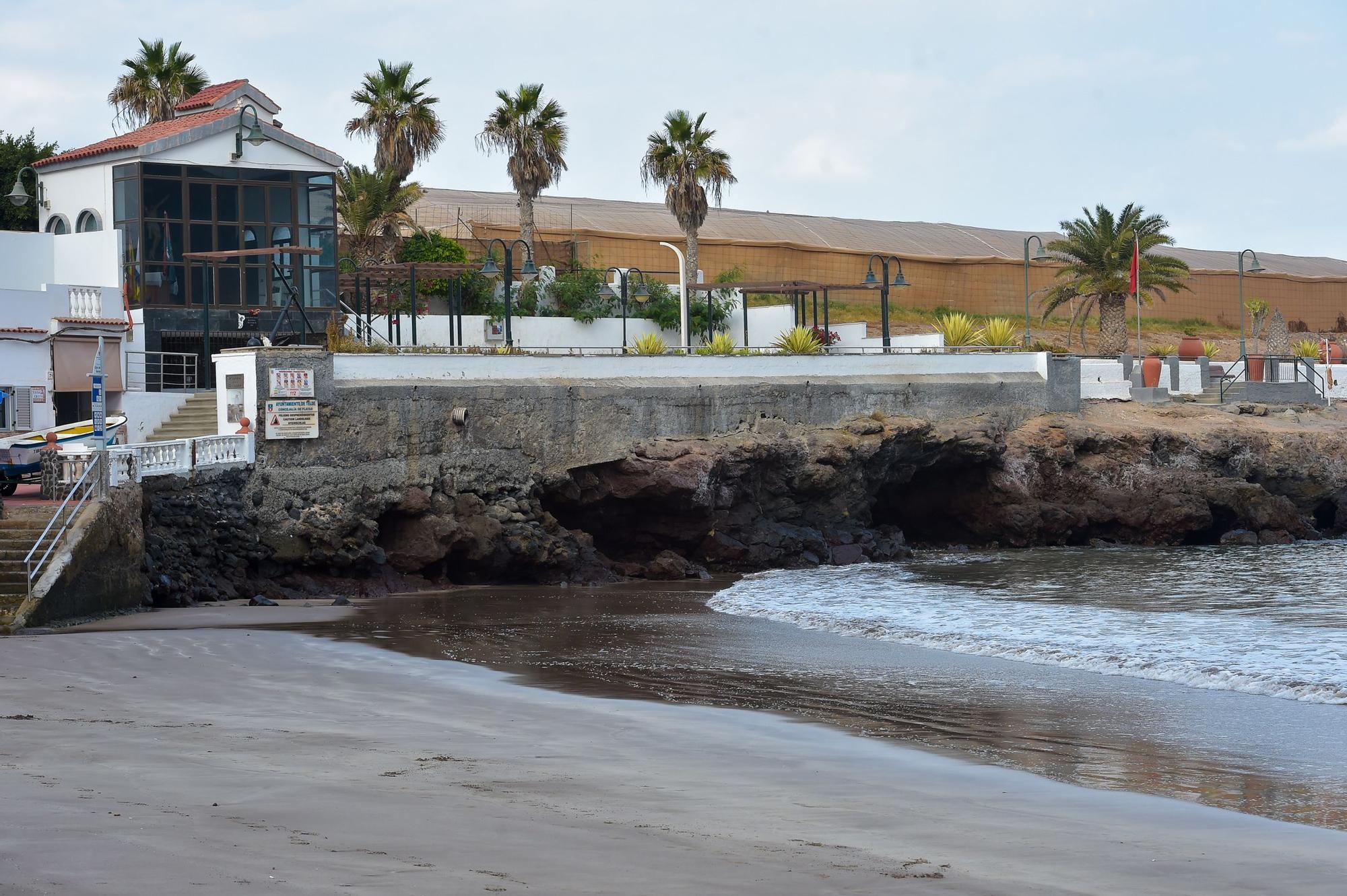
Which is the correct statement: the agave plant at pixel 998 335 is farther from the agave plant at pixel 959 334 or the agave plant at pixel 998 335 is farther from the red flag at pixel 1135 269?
the red flag at pixel 1135 269

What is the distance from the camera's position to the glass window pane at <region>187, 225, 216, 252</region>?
1240 inches

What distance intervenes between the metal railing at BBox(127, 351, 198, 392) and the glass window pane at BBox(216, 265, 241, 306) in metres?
1.56

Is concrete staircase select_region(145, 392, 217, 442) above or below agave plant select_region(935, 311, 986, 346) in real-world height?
below

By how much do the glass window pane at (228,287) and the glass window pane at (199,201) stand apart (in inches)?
50.2

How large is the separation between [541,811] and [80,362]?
22894 mm

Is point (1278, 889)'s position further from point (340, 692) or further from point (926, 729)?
point (340, 692)

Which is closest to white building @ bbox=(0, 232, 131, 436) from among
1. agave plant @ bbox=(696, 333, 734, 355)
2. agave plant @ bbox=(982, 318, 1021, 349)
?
agave plant @ bbox=(696, 333, 734, 355)

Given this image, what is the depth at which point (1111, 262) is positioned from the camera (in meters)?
44.0

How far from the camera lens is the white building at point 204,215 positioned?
30.9 meters

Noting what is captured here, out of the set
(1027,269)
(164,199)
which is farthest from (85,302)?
(1027,269)

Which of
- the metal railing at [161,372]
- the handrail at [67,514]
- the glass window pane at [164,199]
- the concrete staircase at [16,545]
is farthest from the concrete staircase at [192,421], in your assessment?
the glass window pane at [164,199]

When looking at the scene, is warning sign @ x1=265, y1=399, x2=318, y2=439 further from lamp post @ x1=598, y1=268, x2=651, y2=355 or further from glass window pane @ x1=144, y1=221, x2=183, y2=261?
lamp post @ x1=598, y1=268, x2=651, y2=355

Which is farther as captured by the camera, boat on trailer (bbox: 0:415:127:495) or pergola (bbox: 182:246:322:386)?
pergola (bbox: 182:246:322:386)

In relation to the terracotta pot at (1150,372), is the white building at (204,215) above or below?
above
